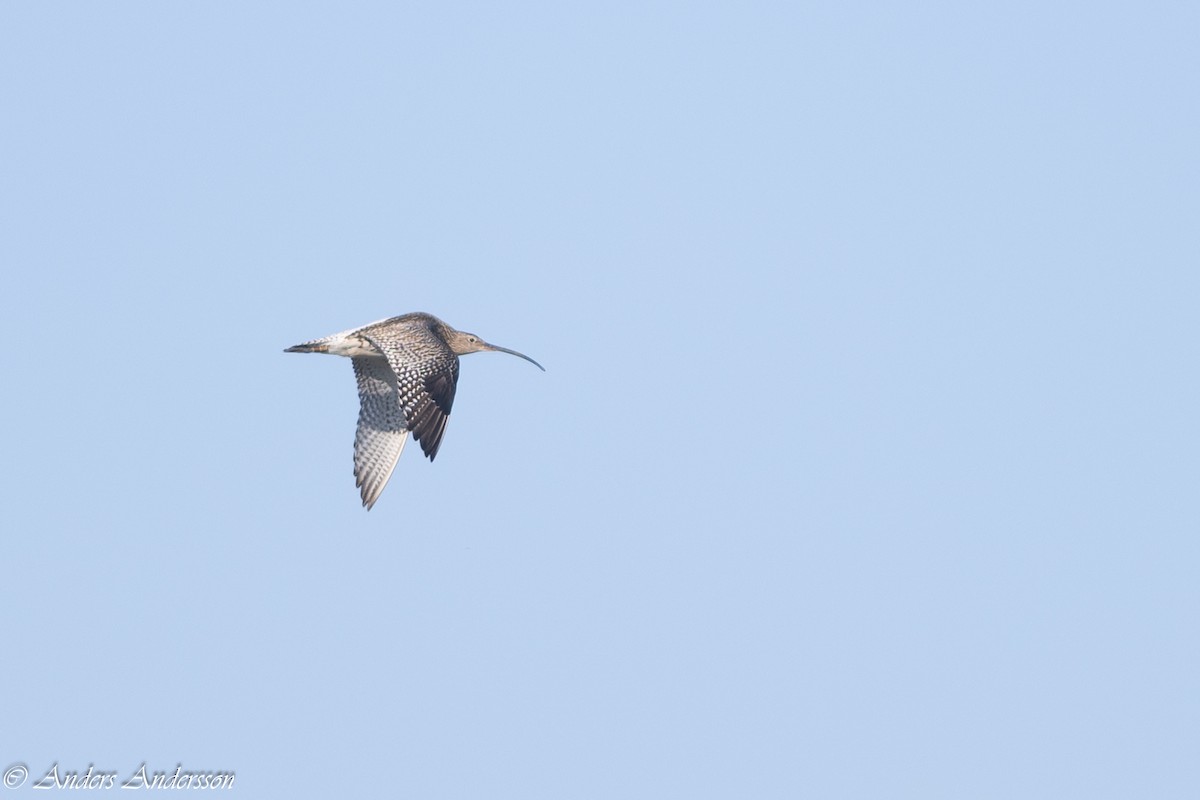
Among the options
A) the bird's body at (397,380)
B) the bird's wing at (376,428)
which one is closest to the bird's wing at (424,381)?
A: the bird's body at (397,380)

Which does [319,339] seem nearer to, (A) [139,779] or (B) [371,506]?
(B) [371,506]

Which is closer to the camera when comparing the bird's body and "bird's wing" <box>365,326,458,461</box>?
"bird's wing" <box>365,326,458,461</box>

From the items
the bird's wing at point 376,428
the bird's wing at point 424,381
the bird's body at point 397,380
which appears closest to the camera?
the bird's wing at point 424,381

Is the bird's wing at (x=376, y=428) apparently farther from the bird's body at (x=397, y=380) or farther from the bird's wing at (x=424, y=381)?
the bird's wing at (x=424, y=381)

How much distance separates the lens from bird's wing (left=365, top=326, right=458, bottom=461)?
2427 cm

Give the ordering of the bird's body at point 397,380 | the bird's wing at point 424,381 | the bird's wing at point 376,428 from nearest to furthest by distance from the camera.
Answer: the bird's wing at point 424,381
the bird's body at point 397,380
the bird's wing at point 376,428

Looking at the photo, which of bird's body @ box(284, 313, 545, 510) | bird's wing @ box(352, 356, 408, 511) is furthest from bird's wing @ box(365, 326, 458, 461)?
bird's wing @ box(352, 356, 408, 511)

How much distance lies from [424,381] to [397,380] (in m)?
0.47

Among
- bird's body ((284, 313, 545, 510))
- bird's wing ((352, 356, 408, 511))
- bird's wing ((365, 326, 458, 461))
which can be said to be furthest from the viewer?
bird's wing ((352, 356, 408, 511))

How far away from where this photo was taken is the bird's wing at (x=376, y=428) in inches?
1134

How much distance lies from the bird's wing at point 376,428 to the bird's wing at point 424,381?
266 cm

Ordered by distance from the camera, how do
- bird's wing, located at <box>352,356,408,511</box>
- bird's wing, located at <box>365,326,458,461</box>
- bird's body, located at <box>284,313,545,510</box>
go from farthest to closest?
bird's wing, located at <box>352,356,408,511</box> → bird's body, located at <box>284,313,545,510</box> → bird's wing, located at <box>365,326,458,461</box>

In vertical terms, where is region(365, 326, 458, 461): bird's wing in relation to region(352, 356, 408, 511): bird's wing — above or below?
above

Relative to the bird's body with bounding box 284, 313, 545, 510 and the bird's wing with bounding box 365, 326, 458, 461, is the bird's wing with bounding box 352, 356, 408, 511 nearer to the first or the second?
the bird's body with bounding box 284, 313, 545, 510
